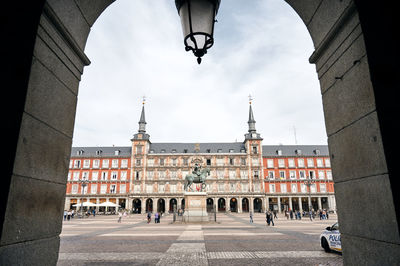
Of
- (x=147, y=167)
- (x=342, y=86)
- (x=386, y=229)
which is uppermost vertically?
(x=147, y=167)

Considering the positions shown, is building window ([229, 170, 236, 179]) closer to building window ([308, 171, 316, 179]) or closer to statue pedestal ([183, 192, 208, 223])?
building window ([308, 171, 316, 179])

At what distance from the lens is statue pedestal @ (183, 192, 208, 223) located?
22553mm

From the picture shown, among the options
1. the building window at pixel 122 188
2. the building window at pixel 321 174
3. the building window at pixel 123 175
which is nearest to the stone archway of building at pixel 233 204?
the building window at pixel 321 174

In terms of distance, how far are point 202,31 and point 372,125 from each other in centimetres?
194

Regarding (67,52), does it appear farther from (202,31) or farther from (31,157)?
(202,31)

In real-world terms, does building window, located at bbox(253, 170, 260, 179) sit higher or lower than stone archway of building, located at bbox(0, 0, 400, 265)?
higher

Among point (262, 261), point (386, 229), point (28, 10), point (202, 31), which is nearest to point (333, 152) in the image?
point (386, 229)

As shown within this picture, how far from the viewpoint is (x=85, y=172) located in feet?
189

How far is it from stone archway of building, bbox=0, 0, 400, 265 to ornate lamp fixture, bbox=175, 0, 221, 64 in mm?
1484

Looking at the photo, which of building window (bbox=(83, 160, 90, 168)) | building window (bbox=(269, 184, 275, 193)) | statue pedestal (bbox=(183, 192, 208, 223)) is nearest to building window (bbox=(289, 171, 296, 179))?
building window (bbox=(269, 184, 275, 193))

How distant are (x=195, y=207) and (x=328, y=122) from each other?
833 inches

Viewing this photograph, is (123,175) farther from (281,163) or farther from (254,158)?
(281,163)

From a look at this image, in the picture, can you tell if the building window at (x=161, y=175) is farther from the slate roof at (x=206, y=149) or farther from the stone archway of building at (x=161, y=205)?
the slate roof at (x=206, y=149)

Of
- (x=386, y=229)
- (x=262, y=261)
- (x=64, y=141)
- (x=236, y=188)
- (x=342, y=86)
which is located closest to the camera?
(x=386, y=229)
